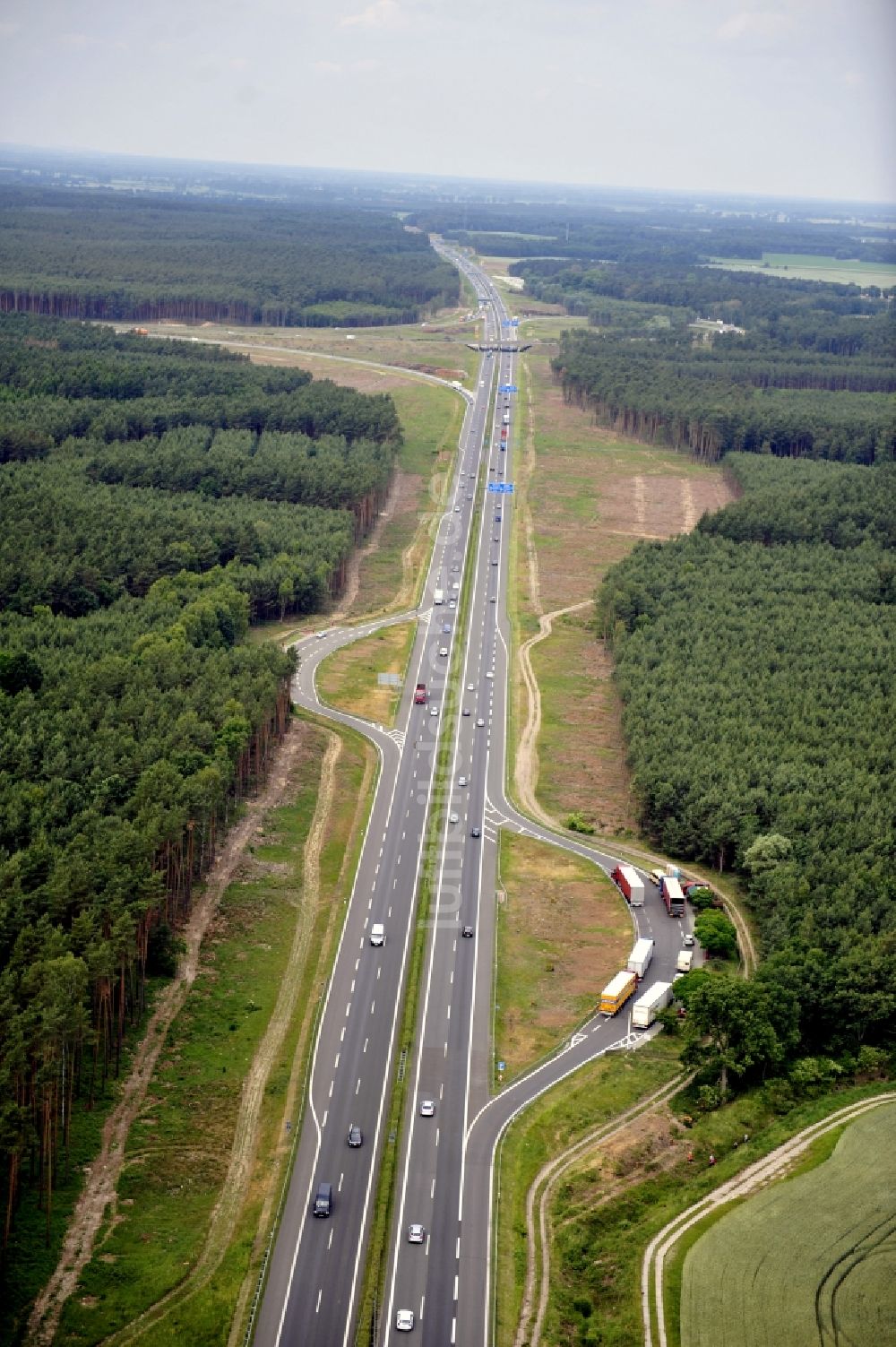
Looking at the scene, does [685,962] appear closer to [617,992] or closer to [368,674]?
[617,992]

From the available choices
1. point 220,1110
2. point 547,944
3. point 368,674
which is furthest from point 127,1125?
point 368,674

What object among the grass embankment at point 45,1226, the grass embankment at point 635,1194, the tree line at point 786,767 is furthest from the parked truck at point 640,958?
the grass embankment at point 45,1226

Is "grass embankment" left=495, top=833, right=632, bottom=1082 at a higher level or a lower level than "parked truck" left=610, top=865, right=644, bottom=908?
lower

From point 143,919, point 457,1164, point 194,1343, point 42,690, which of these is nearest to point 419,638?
point 42,690

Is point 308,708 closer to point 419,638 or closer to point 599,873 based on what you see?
point 419,638

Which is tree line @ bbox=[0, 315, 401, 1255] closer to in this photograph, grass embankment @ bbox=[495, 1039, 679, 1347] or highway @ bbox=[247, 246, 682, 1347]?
highway @ bbox=[247, 246, 682, 1347]

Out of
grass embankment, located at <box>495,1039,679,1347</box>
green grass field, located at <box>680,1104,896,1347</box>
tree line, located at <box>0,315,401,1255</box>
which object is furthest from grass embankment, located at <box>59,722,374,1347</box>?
green grass field, located at <box>680,1104,896,1347</box>

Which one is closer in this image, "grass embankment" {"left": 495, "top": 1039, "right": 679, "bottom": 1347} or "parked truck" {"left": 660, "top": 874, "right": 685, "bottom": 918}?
"grass embankment" {"left": 495, "top": 1039, "right": 679, "bottom": 1347}
